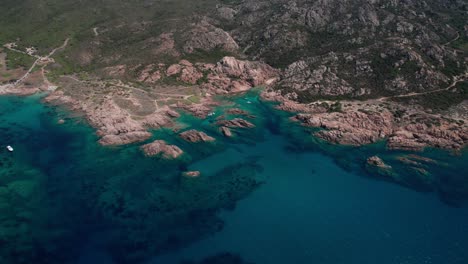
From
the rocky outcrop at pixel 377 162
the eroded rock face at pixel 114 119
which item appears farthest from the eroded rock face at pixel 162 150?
the rocky outcrop at pixel 377 162

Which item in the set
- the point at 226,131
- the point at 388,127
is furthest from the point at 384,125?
the point at 226,131

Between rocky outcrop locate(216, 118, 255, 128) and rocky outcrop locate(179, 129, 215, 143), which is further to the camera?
rocky outcrop locate(216, 118, 255, 128)

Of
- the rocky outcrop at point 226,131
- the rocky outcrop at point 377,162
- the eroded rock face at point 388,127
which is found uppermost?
the eroded rock face at point 388,127

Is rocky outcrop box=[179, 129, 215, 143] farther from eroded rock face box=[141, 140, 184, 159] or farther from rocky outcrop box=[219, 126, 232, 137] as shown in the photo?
eroded rock face box=[141, 140, 184, 159]

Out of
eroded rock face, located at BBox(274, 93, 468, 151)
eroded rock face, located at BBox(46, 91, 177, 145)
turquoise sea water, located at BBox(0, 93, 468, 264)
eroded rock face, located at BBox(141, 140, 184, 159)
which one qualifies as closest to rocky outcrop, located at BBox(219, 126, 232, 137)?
turquoise sea water, located at BBox(0, 93, 468, 264)

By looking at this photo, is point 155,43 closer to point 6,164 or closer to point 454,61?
point 6,164

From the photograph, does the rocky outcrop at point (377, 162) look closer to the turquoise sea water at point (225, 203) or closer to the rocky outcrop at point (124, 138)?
the turquoise sea water at point (225, 203)

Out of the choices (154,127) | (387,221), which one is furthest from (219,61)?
(387,221)
